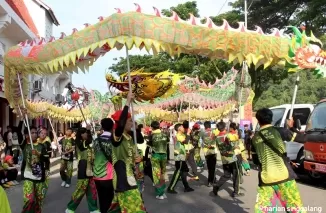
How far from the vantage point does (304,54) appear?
5.68m

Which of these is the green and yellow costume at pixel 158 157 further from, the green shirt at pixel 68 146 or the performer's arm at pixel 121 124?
the performer's arm at pixel 121 124

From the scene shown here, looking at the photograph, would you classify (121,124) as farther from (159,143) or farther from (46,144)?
(159,143)

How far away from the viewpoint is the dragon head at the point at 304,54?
5.65 meters

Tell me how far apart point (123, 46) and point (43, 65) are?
4.83 ft

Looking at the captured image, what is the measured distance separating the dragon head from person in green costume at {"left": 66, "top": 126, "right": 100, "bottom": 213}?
12.3 feet

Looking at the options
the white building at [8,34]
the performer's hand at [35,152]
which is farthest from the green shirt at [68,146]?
the white building at [8,34]

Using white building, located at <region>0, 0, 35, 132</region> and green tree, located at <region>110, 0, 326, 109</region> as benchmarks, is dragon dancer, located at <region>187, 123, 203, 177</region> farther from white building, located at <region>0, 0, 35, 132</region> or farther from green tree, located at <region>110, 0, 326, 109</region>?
white building, located at <region>0, 0, 35, 132</region>

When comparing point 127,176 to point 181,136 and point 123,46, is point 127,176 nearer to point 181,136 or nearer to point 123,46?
point 123,46

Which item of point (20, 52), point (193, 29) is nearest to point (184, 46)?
point (193, 29)

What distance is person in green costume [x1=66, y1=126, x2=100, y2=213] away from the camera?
7234 millimetres

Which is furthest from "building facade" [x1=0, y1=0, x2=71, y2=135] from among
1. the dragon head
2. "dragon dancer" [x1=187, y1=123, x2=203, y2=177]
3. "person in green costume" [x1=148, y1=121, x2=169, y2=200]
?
the dragon head

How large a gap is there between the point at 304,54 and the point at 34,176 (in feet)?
14.1

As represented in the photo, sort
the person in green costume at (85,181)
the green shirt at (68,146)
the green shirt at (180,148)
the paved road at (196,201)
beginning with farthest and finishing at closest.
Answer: the green shirt at (68,146), the green shirt at (180,148), the paved road at (196,201), the person in green costume at (85,181)

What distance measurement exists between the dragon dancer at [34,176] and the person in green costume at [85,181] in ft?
2.94
